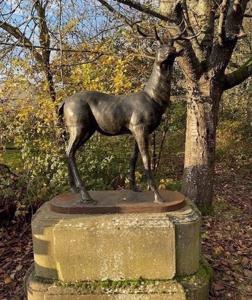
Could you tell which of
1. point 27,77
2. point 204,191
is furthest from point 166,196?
point 27,77

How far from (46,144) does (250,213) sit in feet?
10.9

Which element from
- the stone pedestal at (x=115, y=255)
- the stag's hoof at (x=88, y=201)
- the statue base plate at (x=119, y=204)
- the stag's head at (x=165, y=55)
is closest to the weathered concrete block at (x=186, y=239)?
the stone pedestal at (x=115, y=255)

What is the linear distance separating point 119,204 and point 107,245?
369mm

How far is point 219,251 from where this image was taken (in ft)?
16.0

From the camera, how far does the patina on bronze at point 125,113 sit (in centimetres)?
365

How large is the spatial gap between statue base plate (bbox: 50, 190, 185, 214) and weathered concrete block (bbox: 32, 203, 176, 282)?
0.17 ft

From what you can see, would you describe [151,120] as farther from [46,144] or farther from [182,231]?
[46,144]

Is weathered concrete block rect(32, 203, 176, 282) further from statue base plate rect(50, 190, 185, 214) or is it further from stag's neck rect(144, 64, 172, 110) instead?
stag's neck rect(144, 64, 172, 110)

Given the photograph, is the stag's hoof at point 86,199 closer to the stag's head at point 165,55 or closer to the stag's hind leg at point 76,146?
the stag's hind leg at point 76,146

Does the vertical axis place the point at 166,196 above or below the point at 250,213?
above

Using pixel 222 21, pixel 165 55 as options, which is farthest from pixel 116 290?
pixel 222 21

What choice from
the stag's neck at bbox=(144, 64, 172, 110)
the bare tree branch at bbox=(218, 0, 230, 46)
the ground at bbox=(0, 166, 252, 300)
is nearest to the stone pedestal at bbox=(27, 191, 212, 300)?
the ground at bbox=(0, 166, 252, 300)

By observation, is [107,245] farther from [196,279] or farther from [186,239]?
[196,279]

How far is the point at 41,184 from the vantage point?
6.05 meters
